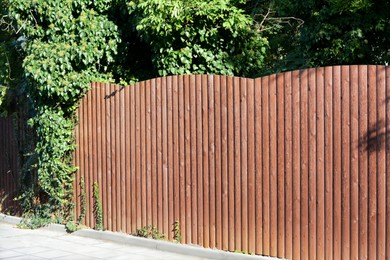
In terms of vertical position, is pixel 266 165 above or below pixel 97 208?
above

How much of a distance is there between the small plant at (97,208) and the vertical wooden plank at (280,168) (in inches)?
138

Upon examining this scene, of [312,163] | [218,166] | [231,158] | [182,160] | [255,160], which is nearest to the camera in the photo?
[312,163]

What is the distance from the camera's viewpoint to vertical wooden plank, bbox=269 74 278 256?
23.9 ft

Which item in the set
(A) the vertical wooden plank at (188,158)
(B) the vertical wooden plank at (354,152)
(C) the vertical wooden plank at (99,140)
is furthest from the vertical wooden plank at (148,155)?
(B) the vertical wooden plank at (354,152)

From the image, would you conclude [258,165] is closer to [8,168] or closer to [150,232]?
[150,232]

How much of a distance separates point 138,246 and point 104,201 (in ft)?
4.00

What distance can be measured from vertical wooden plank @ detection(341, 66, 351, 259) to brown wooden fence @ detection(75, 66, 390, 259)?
0.04ft

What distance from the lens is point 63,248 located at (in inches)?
346

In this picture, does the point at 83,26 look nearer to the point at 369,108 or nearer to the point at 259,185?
the point at 259,185

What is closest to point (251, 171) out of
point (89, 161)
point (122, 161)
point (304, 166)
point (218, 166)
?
point (218, 166)

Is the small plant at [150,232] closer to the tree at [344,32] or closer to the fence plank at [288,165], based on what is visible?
the fence plank at [288,165]

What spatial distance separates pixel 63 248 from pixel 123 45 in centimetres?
394

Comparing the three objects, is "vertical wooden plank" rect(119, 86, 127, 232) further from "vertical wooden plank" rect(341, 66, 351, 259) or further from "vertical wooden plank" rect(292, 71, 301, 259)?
"vertical wooden plank" rect(341, 66, 351, 259)

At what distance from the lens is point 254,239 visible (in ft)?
24.6
